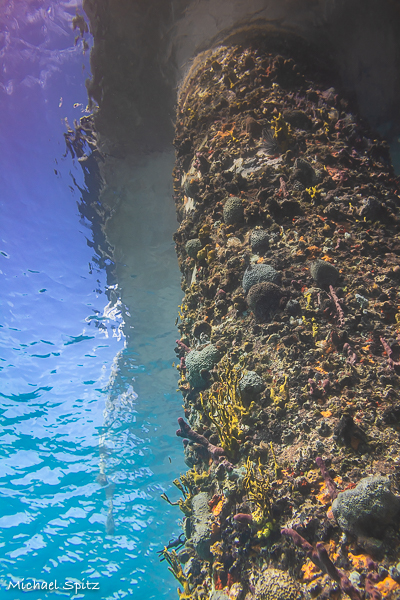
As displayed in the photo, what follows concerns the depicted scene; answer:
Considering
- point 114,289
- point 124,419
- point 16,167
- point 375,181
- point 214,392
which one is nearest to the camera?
point 214,392

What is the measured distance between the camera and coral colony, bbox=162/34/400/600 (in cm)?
232

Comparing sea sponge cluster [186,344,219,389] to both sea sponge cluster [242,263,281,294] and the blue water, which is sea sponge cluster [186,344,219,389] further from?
the blue water

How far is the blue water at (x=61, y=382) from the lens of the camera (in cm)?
1179

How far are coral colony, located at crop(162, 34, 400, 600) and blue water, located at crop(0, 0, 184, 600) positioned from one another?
8973mm

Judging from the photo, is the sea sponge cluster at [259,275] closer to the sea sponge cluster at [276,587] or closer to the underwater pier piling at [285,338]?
the underwater pier piling at [285,338]

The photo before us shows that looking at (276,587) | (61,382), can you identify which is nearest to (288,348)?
(276,587)

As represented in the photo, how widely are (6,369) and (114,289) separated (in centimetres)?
725

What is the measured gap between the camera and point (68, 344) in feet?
54.4

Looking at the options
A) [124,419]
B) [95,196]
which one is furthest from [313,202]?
[124,419]

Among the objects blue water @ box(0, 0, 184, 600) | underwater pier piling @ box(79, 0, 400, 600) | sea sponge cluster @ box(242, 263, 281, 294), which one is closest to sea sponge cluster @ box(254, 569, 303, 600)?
underwater pier piling @ box(79, 0, 400, 600)

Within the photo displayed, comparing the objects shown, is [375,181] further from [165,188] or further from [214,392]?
[165,188]

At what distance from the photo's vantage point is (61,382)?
17.0m

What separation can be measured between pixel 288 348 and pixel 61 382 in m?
16.9

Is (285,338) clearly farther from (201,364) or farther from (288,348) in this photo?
(201,364)
